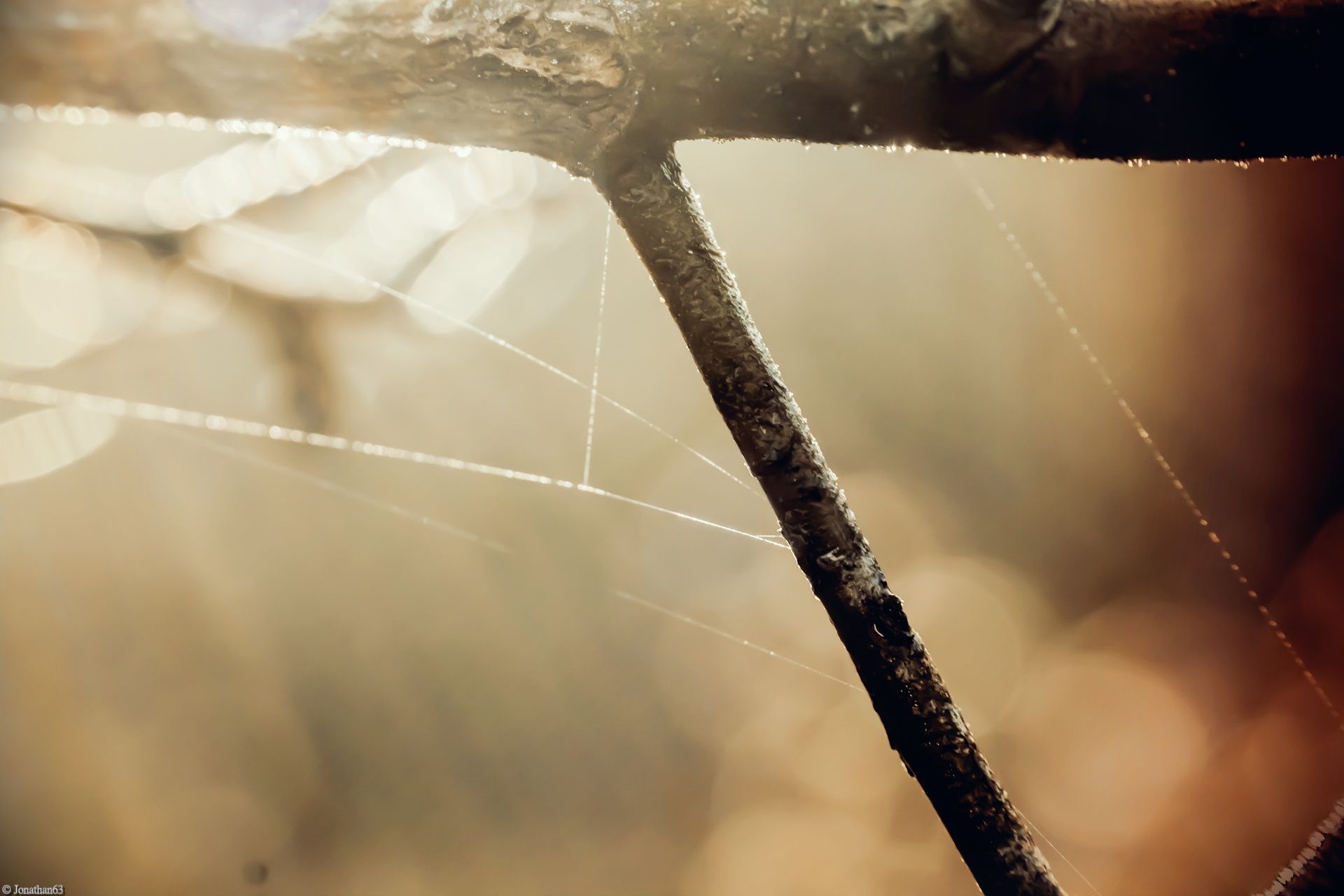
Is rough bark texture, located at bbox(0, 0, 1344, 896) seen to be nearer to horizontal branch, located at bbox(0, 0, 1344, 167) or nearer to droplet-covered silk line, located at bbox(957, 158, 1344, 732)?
horizontal branch, located at bbox(0, 0, 1344, 167)

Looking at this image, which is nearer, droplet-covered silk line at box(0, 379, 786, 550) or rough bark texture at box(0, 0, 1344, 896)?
rough bark texture at box(0, 0, 1344, 896)

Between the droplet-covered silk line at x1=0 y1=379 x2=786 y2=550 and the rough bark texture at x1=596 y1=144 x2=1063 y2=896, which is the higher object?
the droplet-covered silk line at x1=0 y1=379 x2=786 y2=550

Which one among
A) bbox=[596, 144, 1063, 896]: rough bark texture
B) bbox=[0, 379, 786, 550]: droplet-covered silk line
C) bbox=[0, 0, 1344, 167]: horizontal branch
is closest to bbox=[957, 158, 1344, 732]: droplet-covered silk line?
bbox=[0, 379, 786, 550]: droplet-covered silk line

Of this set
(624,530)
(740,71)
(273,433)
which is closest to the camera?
(740,71)

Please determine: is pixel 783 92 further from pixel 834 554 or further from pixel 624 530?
pixel 624 530

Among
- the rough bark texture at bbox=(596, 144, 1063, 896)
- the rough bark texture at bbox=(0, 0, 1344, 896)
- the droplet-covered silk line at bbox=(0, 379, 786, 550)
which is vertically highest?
the droplet-covered silk line at bbox=(0, 379, 786, 550)

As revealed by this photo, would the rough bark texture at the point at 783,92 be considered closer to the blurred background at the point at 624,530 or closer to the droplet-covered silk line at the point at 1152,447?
the blurred background at the point at 624,530

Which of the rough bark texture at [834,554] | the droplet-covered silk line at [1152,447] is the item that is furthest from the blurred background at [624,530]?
the rough bark texture at [834,554]

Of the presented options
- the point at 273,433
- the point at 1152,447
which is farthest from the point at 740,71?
the point at 1152,447
